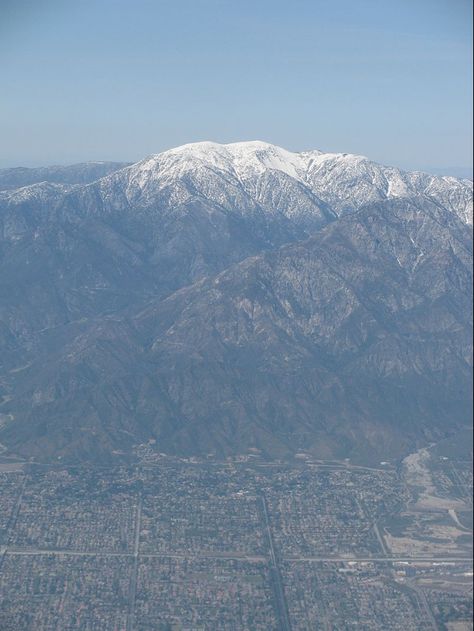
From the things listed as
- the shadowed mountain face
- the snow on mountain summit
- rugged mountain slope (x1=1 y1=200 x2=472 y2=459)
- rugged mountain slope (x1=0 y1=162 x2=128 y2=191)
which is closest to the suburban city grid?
the shadowed mountain face

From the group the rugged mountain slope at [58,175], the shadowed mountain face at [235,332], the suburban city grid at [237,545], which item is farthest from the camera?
the rugged mountain slope at [58,175]

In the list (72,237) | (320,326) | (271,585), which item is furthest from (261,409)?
(72,237)

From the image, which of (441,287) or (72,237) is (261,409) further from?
(72,237)

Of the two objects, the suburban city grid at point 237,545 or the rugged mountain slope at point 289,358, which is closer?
the suburban city grid at point 237,545

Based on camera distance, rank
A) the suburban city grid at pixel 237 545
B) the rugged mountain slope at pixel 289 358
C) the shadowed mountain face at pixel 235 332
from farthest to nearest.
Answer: the shadowed mountain face at pixel 235 332
the rugged mountain slope at pixel 289 358
the suburban city grid at pixel 237 545

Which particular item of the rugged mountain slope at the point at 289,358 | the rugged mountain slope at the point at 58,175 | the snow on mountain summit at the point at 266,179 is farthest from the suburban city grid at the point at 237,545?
the rugged mountain slope at the point at 58,175

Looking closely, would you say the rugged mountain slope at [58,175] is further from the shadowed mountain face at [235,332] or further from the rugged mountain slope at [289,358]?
the rugged mountain slope at [289,358]

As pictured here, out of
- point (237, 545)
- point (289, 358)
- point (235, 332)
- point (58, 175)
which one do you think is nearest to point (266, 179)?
point (58, 175)
